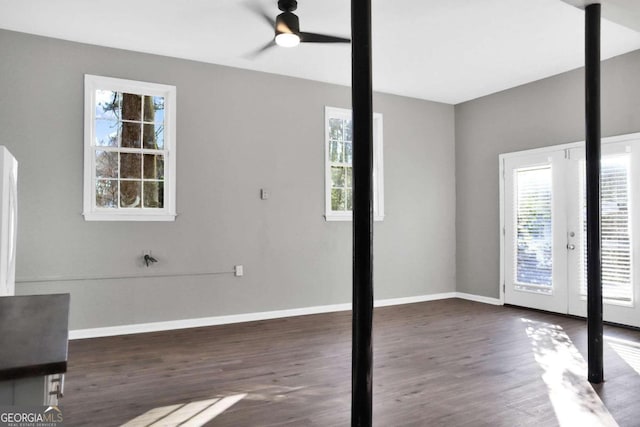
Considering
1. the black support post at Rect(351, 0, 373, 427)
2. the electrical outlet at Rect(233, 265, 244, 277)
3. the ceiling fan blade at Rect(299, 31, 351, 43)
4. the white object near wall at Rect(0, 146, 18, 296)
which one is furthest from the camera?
the electrical outlet at Rect(233, 265, 244, 277)

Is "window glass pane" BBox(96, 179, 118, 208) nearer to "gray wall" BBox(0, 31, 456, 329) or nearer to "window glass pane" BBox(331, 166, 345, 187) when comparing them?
"gray wall" BBox(0, 31, 456, 329)

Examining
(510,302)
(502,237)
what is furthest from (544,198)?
(510,302)

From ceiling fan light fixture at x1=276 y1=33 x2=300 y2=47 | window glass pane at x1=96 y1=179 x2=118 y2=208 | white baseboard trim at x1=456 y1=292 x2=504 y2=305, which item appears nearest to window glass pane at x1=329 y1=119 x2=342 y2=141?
ceiling fan light fixture at x1=276 y1=33 x2=300 y2=47

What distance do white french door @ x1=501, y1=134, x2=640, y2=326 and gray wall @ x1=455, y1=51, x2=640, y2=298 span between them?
0.66 feet

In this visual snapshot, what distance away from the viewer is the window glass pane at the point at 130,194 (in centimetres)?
464

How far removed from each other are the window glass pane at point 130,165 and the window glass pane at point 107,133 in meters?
0.16

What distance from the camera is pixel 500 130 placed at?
6.18m

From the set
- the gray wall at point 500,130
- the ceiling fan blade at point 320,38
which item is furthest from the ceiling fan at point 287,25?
the gray wall at point 500,130

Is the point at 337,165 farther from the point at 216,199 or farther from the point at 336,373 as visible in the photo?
the point at 336,373

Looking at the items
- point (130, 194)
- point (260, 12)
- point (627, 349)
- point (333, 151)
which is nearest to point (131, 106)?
point (130, 194)

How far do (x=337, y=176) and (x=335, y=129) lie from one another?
24.8 inches

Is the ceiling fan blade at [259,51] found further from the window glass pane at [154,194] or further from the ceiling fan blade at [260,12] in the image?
the window glass pane at [154,194]

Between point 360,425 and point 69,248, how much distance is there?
3573 millimetres

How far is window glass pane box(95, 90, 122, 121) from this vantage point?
4.57 meters
